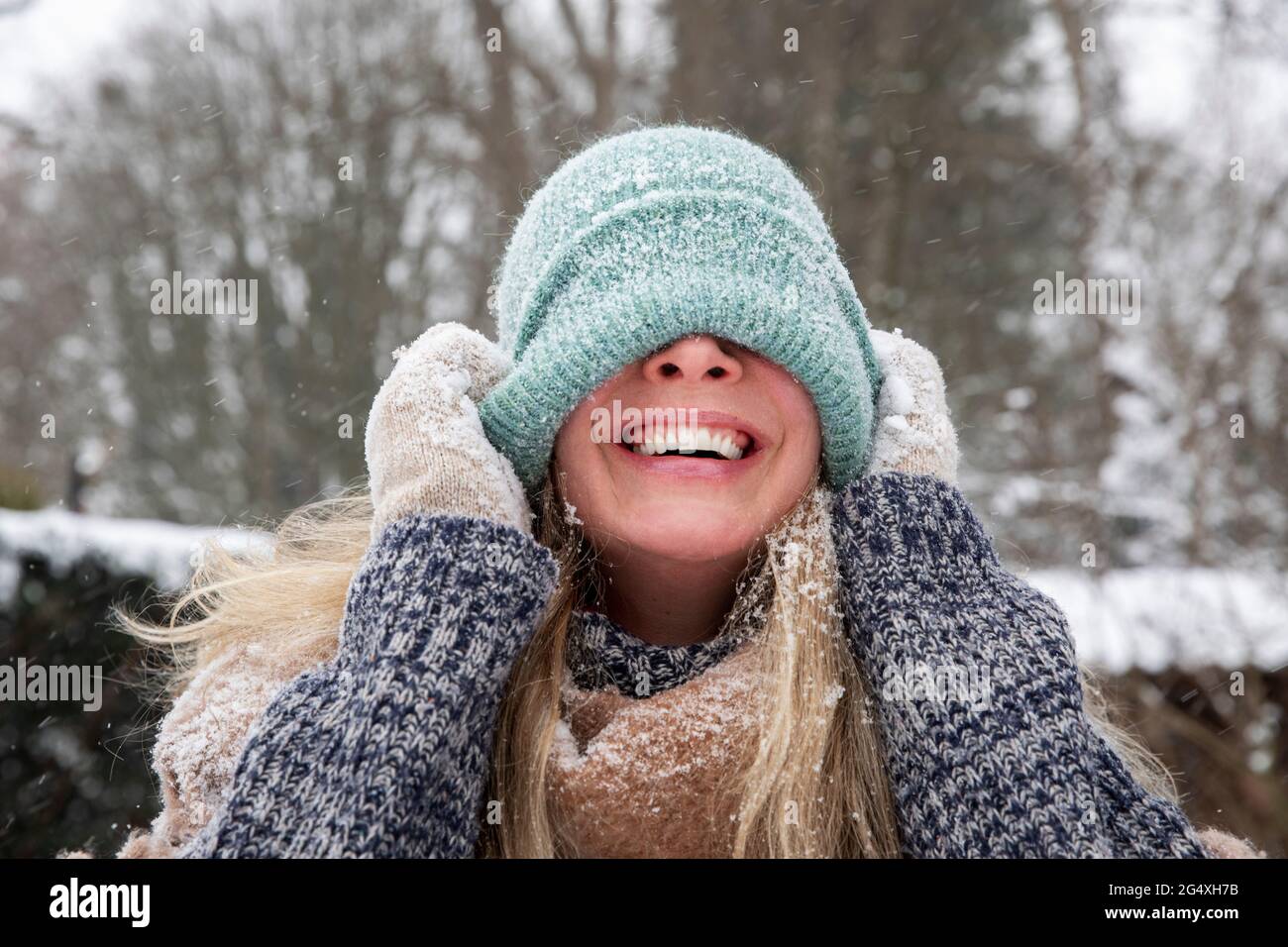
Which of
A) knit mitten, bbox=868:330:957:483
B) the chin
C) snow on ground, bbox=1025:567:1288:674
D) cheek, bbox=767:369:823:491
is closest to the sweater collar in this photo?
the chin

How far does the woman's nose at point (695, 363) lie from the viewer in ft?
6.25

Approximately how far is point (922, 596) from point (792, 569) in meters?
0.22

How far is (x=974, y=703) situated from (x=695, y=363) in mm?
712

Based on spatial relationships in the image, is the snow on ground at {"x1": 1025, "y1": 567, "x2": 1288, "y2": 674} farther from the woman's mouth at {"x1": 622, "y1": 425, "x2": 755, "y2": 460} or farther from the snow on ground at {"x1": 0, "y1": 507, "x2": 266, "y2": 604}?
the snow on ground at {"x1": 0, "y1": 507, "x2": 266, "y2": 604}

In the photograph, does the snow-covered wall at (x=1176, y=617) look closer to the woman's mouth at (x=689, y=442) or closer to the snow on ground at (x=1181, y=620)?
the snow on ground at (x=1181, y=620)

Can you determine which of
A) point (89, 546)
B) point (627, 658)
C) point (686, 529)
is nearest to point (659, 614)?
point (627, 658)

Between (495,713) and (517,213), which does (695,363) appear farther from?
(517,213)

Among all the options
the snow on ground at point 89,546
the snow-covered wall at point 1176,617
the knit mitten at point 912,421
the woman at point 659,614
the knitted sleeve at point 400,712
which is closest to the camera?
the knitted sleeve at point 400,712

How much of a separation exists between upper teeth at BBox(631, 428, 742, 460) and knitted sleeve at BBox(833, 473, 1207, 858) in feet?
0.98

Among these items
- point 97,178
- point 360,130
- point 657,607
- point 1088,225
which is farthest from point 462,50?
point 657,607

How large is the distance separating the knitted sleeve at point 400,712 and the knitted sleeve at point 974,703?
59 centimetres

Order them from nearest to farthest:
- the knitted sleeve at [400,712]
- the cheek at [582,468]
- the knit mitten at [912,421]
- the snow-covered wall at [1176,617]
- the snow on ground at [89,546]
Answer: the knitted sleeve at [400,712]
the cheek at [582,468]
the knit mitten at [912,421]
the snow on ground at [89,546]
the snow-covered wall at [1176,617]

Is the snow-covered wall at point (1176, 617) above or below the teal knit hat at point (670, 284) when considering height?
below

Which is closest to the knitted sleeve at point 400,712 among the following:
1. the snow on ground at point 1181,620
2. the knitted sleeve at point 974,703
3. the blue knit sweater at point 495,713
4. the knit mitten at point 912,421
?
the blue knit sweater at point 495,713
